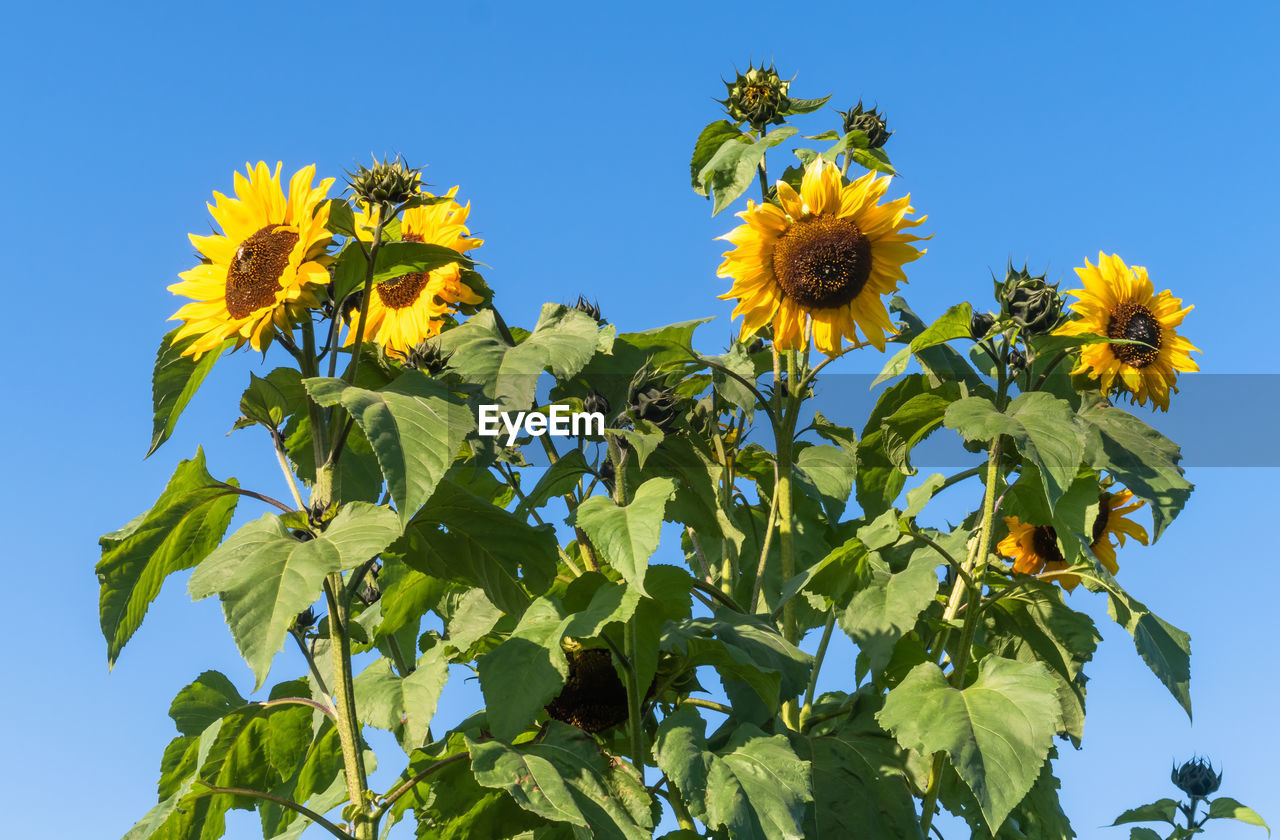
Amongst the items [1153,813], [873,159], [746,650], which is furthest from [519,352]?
[1153,813]

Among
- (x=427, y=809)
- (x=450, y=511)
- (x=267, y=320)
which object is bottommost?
(x=427, y=809)

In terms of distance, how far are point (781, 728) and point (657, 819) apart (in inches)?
18.1

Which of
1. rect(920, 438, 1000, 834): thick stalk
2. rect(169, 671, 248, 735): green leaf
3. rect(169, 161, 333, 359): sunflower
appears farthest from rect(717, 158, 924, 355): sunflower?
rect(169, 671, 248, 735): green leaf

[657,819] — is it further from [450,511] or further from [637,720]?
[450,511]

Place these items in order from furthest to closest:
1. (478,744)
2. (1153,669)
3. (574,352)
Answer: (1153,669) < (574,352) < (478,744)

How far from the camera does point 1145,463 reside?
319 centimetres

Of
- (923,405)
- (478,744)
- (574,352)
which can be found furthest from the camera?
(923,405)

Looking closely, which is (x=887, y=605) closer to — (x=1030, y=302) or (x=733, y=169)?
(x=1030, y=302)

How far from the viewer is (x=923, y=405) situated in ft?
11.4

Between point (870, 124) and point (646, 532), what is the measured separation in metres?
1.86

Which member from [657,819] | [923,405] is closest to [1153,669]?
[923,405]

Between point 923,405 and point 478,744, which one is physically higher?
point 923,405

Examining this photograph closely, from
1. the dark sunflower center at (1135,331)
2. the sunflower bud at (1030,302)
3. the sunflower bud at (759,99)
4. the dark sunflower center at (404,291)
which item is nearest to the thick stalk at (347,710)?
the dark sunflower center at (404,291)

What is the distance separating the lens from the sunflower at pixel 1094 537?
404 centimetres
